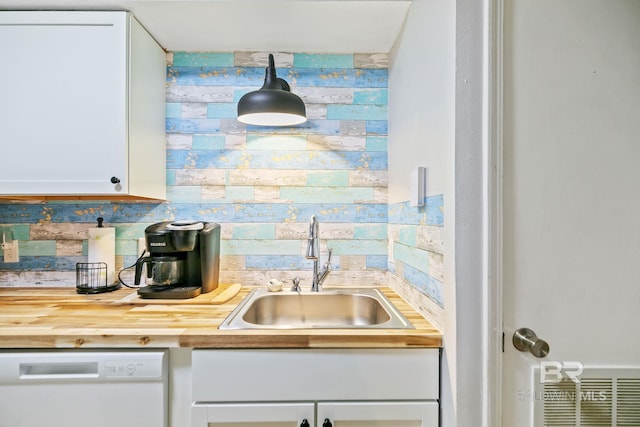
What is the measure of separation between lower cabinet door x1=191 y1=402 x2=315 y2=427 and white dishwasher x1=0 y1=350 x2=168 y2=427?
0.41ft

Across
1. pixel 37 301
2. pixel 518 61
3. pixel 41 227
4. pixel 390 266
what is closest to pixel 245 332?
pixel 390 266

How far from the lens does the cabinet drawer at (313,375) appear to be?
979mm

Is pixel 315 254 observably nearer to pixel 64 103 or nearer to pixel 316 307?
pixel 316 307

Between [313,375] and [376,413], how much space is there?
225 millimetres

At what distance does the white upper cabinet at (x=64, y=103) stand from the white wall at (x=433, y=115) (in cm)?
116

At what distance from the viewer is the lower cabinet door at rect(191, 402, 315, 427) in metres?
0.97

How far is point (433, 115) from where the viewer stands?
1.05m

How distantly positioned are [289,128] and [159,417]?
1311 mm

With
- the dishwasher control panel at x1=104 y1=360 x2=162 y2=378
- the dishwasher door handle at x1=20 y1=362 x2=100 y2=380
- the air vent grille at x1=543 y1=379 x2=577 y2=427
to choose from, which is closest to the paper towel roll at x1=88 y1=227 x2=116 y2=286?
the dishwasher door handle at x1=20 y1=362 x2=100 y2=380

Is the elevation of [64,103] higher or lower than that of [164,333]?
higher

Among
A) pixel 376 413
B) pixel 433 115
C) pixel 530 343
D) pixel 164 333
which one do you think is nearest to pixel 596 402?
pixel 530 343

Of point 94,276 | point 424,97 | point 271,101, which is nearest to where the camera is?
point 424,97

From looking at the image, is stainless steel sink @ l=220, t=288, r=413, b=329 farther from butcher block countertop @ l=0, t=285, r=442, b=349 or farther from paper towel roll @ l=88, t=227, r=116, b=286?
paper towel roll @ l=88, t=227, r=116, b=286

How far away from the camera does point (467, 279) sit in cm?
89
